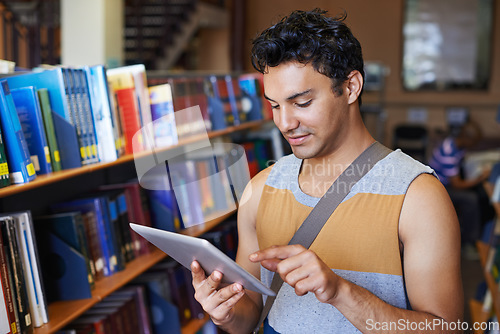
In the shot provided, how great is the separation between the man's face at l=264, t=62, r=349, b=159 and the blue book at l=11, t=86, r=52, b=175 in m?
0.82

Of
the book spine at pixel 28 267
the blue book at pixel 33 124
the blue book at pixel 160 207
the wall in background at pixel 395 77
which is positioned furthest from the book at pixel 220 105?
the wall in background at pixel 395 77

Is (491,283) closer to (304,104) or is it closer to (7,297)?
(304,104)

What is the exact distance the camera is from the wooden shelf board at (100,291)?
5.42 feet

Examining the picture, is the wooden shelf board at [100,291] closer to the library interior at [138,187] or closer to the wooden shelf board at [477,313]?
the library interior at [138,187]

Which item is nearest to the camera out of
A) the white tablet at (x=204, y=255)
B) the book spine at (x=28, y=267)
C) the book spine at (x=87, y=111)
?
the white tablet at (x=204, y=255)

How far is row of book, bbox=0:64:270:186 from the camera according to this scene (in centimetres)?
146

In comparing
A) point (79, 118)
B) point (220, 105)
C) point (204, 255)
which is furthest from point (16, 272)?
point (220, 105)

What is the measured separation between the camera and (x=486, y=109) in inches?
332

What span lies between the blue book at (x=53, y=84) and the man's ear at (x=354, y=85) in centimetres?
99

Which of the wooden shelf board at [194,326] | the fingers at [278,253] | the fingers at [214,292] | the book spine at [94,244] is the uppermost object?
the fingers at [278,253]

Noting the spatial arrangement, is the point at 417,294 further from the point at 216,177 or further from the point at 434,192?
the point at 216,177

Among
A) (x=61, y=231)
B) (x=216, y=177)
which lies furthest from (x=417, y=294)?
(x=61, y=231)

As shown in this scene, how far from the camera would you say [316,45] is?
1.14 m

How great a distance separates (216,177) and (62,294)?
955 mm
